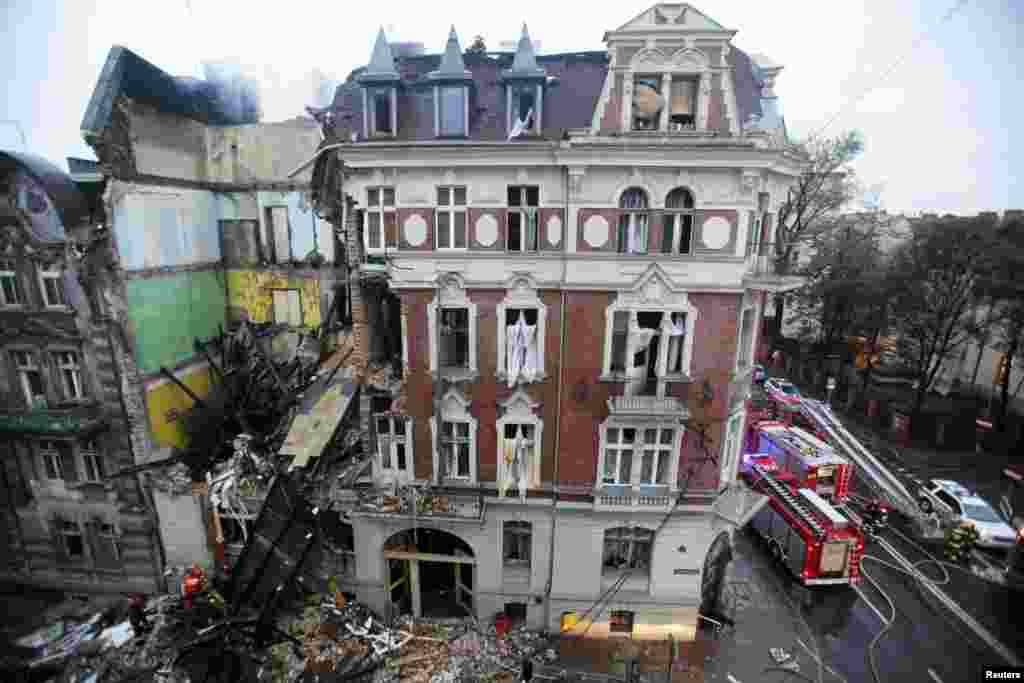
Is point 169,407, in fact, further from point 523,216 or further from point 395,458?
point 523,216

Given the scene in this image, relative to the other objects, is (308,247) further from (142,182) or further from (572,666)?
(572,666)

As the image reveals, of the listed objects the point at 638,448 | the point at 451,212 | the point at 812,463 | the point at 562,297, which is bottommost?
the point at 812,463

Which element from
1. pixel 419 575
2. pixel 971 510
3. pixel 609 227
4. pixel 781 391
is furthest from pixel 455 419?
pixel 781 391

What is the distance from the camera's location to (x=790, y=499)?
74.2 ft

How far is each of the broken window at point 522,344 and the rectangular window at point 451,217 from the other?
2.94 m

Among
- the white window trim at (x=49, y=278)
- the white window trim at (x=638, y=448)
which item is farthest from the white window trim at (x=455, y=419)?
the white window trim at (x=49, y=278)

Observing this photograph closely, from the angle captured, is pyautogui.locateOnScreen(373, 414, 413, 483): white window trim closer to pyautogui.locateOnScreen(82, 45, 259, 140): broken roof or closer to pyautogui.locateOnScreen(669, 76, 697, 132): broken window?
pyautogui.locateOnScreen(669, 76, 697, 132): broken window

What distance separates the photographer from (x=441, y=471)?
1730 centimetres

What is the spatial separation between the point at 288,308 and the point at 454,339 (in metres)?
12.2

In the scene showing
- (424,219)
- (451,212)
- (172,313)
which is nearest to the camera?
(451,212)

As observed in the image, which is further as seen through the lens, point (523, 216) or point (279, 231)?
point (279, 231)

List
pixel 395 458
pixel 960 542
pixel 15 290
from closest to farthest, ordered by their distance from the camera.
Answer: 1. pixel 395 458
2. pixel 15 290
3. pixel 960 542

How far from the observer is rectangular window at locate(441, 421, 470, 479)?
17000 millimetres

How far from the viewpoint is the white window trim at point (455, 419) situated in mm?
16594
